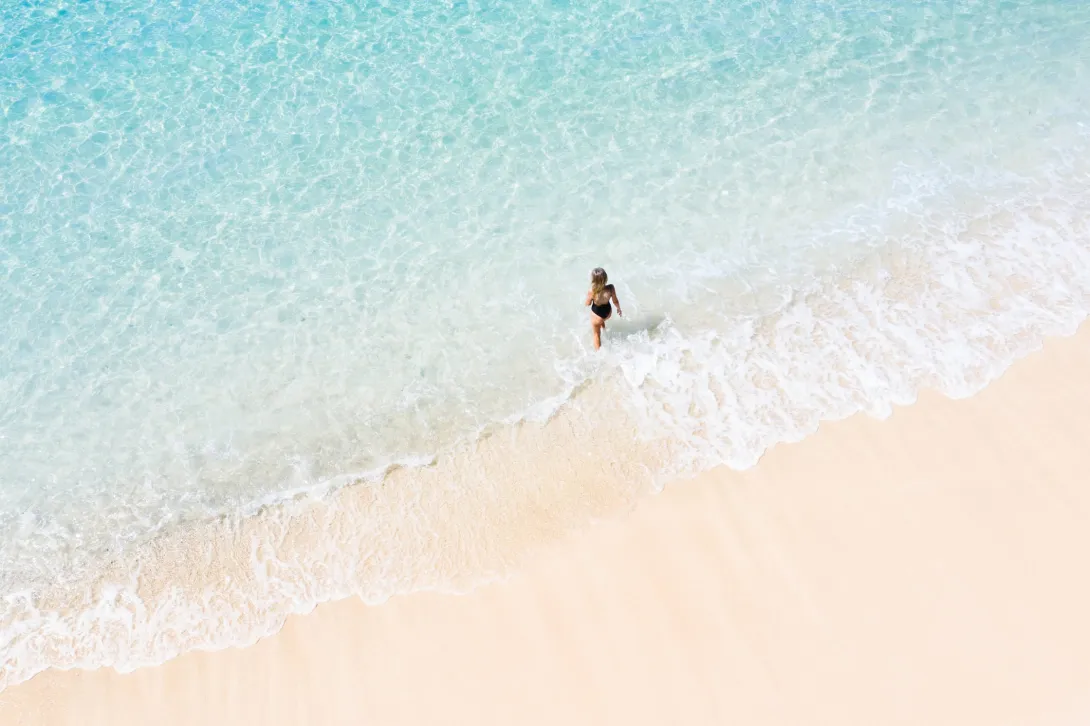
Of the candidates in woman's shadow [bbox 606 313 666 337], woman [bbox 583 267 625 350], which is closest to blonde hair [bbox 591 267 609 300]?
woman [bbox 583 267 625 350]

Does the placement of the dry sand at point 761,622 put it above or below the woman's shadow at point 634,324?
below

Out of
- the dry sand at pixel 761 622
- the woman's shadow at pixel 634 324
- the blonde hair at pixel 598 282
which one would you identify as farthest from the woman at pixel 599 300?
the dry sand at pixel 761 622

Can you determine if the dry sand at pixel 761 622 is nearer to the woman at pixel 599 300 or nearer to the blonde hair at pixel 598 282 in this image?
the woman at pixel 599 300

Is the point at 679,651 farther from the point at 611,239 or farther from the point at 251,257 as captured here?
the point at 251,257

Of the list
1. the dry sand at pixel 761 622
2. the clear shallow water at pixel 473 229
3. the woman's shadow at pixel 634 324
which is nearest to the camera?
the dry sand at pixel 761 622

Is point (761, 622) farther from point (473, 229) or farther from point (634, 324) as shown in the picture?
point (473, 229)

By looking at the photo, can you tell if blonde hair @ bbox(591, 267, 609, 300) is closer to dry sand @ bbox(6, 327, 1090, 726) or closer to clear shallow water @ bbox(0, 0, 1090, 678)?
clear shallow water @ bbox(0, 0, 1090, 678)
